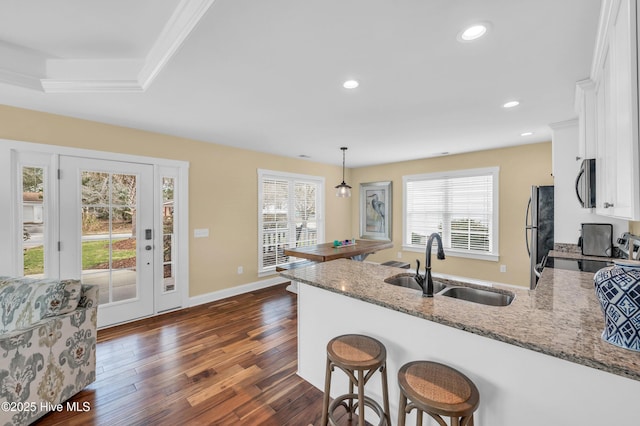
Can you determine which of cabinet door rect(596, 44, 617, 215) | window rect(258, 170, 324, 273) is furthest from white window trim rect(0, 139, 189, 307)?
cabinet door rect(596, 44, 617, 215)

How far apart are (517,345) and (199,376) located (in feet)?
7.56

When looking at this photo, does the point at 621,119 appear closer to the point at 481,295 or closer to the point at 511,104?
the point at 481,295

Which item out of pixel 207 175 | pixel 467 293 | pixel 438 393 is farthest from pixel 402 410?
pixel 207 175

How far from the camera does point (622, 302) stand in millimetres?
878

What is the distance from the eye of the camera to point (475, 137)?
3723mm

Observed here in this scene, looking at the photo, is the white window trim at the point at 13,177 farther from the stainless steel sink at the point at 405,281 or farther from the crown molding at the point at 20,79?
the stainless steel sink at the point at 405,281

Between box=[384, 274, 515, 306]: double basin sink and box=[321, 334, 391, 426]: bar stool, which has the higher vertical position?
box=[384, 274, 515, 306]: double basin sink

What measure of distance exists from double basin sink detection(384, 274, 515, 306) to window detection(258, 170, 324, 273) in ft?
10.3

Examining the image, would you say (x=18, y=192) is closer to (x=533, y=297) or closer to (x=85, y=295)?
(x=85, y=295)

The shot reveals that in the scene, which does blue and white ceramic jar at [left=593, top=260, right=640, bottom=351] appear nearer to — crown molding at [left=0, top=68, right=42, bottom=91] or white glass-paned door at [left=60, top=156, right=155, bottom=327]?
crown molding at [left=0, top=68, right=42, bottom=91]

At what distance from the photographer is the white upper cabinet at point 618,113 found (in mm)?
922

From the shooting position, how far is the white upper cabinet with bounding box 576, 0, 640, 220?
3.02ft

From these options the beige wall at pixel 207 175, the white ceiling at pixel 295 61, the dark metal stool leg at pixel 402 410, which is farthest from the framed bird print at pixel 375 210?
the dark metal stool leg at pixel 402 410

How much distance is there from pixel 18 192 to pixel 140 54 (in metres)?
1.94
